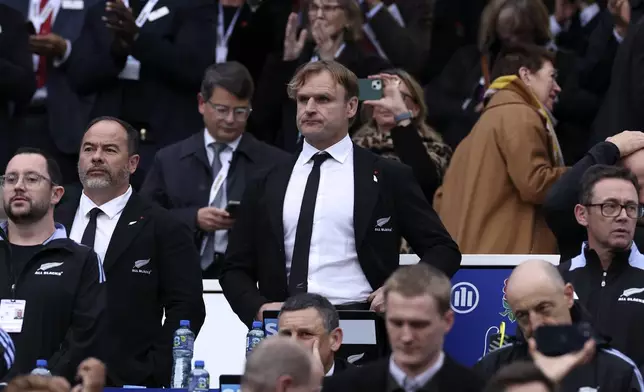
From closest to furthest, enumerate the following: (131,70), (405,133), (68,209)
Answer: (68,209) < (405,133) < (131,70)

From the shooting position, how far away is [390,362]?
281 inches

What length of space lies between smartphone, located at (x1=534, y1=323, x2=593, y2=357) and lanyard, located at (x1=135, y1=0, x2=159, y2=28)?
602 centimetres

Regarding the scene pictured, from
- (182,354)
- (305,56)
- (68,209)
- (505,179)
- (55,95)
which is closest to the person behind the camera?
(182,354)

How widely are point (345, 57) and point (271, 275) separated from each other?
2.90m

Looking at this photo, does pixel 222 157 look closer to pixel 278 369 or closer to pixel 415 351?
pixel 415 351

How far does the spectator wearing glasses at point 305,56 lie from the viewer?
11.8m

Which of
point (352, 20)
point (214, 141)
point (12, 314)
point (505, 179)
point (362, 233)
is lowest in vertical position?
point (12, 314)

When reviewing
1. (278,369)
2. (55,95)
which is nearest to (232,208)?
(55,95)

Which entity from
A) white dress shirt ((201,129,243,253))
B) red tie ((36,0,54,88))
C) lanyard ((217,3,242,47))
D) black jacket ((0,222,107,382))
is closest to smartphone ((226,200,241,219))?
white dress shirt ((201,129,243,253))

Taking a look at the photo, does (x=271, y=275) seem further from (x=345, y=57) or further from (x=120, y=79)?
(x=120, y=79)

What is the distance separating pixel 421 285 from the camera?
724 centimetres

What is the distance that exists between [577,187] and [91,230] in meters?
2.94

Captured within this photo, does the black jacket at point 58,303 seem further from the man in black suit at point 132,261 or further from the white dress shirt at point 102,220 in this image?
the white dress shirt at point 102,220

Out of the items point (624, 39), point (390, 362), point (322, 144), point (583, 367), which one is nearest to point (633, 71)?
point (624, 39)
